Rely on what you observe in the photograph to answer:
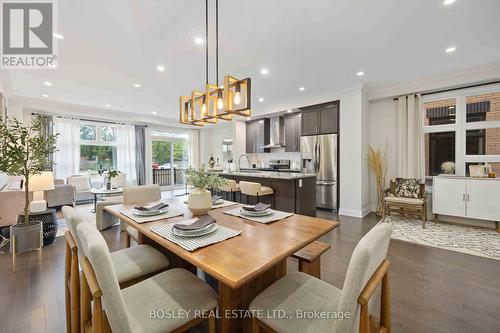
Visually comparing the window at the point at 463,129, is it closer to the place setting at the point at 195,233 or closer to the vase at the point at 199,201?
the vase at the point at 199,201

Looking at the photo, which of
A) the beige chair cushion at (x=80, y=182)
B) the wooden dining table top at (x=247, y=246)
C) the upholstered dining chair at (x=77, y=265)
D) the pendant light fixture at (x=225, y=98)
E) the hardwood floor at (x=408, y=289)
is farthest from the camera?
the beige chair cushion at (x=80, y=182)

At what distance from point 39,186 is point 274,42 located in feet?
11.9

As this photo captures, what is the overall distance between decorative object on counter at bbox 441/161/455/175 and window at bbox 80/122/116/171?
8.94 meters

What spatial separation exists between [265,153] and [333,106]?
2.65 meters

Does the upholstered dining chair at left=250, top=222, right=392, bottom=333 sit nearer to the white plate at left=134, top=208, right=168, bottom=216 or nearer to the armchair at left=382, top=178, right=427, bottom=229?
the white plate at left=134, top=208, right=168, bottom=216

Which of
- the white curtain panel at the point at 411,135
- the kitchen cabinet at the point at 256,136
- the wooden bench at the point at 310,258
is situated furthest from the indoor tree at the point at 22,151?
the white curtain panel at the point at 411,135

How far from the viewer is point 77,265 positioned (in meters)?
1.35

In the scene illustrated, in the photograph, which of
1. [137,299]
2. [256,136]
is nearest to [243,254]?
[137,299]

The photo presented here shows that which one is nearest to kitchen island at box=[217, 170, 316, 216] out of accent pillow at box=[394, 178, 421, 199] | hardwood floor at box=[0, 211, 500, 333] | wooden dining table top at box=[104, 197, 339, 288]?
hardwood floor at box=[0, 211, 500, 333]

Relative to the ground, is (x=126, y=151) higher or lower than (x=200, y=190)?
higher

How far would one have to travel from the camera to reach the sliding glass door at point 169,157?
8.27 meters

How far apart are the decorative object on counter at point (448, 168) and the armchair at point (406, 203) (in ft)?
2.10

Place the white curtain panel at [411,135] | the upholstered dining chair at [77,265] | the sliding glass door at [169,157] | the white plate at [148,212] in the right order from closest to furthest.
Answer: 1. the upholstered dining chair at [77,265]
2. the white plate at [148,212]
3. the white curtain panel at [411,135]
4. the sliding glass door at [169,157]

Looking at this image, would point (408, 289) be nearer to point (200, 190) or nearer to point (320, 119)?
point (200, 190)
